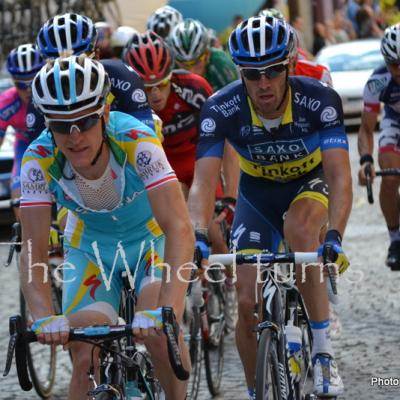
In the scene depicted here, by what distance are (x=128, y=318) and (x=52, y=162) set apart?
0.84 m

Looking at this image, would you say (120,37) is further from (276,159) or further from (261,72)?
(261,72)

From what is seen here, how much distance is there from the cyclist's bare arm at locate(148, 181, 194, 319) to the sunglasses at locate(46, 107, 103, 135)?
387 millimetres

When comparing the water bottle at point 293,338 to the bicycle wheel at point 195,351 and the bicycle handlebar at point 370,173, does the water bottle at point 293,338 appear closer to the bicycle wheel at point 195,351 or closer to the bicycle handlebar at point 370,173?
the bicycle wheel at point 195,351

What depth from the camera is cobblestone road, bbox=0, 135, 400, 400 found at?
7.73 m

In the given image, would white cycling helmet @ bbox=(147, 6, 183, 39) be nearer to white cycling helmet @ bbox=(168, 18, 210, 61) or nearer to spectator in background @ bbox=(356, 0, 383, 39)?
white cycling helmet @ bbox=(168, 18, 210, 61)

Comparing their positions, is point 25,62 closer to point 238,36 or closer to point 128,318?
point 238,36

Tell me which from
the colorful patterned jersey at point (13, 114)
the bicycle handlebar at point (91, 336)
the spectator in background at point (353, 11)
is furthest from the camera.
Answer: the spectator in background at point (353, 11)

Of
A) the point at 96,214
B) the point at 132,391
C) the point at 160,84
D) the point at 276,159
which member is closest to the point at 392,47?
the point at 160,84

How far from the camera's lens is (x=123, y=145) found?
202 inches

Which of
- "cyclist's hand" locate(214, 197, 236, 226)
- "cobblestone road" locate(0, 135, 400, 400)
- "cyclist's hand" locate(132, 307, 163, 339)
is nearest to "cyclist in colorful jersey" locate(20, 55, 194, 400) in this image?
"cyclist's hand" locate(132, 307, 163, 339)

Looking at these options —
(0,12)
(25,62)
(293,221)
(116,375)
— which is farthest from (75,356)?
(0,12)

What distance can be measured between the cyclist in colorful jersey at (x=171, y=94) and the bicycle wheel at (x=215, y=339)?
0.77 metres

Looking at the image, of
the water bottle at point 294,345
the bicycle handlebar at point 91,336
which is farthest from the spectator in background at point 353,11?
the bicycle handlebar at point 91,336

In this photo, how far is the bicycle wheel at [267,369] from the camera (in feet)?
17.2
